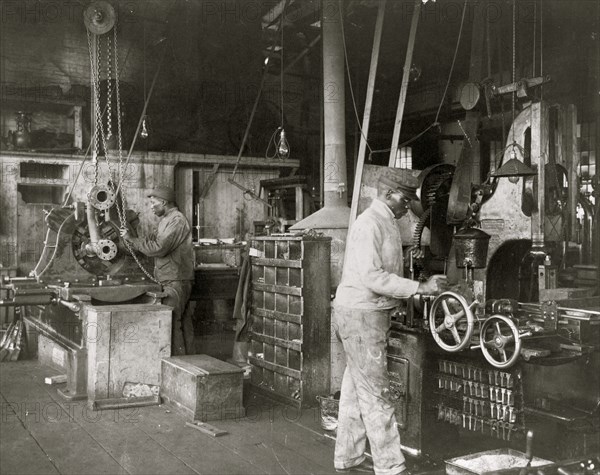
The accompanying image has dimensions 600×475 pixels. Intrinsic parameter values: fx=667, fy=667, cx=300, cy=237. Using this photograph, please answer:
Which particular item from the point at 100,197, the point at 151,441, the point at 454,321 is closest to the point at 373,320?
the point at 454,321

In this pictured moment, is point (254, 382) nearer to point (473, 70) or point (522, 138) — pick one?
point (522, 138)

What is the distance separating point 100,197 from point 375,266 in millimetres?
2970

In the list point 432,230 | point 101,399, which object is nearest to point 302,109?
point 432,230

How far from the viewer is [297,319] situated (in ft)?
16.8

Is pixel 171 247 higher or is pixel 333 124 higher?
pixel 333 124

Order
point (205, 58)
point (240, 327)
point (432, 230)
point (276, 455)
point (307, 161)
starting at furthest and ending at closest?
1. point (307, 161)
2. point (205, 58)
3. point (240, 327)
4. point (432, 230)
5. point (276, 455)

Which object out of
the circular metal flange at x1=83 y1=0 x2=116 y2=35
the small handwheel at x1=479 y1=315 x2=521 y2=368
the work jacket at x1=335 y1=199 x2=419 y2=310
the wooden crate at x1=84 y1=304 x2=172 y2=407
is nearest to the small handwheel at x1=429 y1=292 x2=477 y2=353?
the small handwheel at x1=479 y1=315 x2=521 y2=368

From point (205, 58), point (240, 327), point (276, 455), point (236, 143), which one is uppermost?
point (205, 58)

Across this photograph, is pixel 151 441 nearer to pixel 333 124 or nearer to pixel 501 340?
pixel 501 340

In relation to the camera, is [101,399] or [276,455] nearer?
[276,455]

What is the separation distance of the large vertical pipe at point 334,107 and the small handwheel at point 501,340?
2949mm

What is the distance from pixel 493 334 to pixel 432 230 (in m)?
2.02

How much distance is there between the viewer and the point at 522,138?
4867 millimetres

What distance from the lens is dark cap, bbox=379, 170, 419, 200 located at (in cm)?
365
